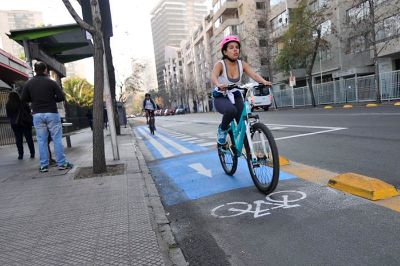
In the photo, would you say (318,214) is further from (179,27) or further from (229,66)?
(179,27)

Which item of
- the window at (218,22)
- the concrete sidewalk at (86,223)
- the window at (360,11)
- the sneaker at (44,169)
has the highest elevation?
the window at (218,22)

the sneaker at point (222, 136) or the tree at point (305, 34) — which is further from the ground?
the tree at point (305, 34)

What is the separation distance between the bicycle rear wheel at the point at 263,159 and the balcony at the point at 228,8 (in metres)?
59.5

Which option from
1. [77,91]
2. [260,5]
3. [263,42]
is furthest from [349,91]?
[77,91]

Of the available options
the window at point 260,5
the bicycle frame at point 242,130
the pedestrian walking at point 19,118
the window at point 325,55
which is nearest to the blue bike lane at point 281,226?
the bicycle frame at point 242,130

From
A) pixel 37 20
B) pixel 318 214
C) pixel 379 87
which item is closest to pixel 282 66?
pixel 379 87

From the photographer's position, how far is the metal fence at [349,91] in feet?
80.9

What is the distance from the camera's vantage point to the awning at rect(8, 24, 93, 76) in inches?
495

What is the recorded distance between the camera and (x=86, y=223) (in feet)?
12.3

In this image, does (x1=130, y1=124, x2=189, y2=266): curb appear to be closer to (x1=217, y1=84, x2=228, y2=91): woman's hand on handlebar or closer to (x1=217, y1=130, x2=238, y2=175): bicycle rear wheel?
(x1=217, y1=130, x2=238, y2=175): bicycle rear wheel

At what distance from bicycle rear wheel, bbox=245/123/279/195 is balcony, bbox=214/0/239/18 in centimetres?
5948

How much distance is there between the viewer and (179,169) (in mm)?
7133

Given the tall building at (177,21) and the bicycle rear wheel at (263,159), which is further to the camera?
the tall building at (177,21)

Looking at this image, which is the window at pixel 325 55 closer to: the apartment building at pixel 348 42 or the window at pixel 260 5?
the apartment building at pixel 348 42
